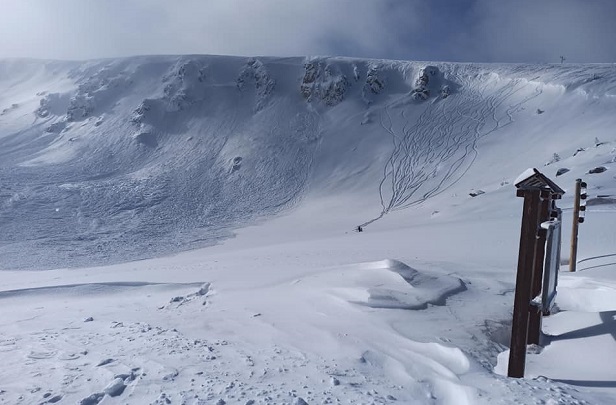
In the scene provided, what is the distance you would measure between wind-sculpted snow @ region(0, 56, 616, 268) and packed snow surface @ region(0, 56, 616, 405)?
224 millimetres

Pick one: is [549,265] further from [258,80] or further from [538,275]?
[258,80]

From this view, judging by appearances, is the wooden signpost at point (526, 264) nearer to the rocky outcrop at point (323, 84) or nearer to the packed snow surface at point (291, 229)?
the packed snow surface at point (291, 229)

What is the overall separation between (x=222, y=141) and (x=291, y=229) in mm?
17702

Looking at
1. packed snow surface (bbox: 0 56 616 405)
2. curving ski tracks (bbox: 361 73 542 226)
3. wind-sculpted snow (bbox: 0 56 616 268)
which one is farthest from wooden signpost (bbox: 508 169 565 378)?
curving ski tracks (bbox: 361 73 542 226)

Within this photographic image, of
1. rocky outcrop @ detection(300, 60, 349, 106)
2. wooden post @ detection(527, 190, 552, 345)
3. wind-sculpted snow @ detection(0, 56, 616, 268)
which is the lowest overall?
wooden post @ detection(527, 190, 552, 345)

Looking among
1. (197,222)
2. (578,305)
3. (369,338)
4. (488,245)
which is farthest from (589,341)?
(197,222)

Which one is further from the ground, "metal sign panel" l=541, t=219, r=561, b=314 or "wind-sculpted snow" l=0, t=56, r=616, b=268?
"wind-sculpted snow" l=0, t=56, r=616, b=268

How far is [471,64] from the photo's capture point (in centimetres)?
4766

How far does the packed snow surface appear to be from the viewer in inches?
197

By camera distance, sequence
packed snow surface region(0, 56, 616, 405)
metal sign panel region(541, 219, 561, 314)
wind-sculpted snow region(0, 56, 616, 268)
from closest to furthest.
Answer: packed snow surface region(0, 56, 616, 405) < metal sign panel region(541, 219, 561, 314) < wind-sculpted snow region(0, 56, 616, 268)

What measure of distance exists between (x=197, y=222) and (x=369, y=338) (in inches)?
974

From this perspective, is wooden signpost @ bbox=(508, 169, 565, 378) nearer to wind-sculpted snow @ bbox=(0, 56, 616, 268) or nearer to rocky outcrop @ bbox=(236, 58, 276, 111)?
wind-sculpted snow @ bbox=(0, 56, 616, 268)

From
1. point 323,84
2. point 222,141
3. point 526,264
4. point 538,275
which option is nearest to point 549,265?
point 526,264

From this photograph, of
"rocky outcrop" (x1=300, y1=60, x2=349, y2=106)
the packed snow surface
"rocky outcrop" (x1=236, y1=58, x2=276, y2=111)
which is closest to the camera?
the packed snow surface
